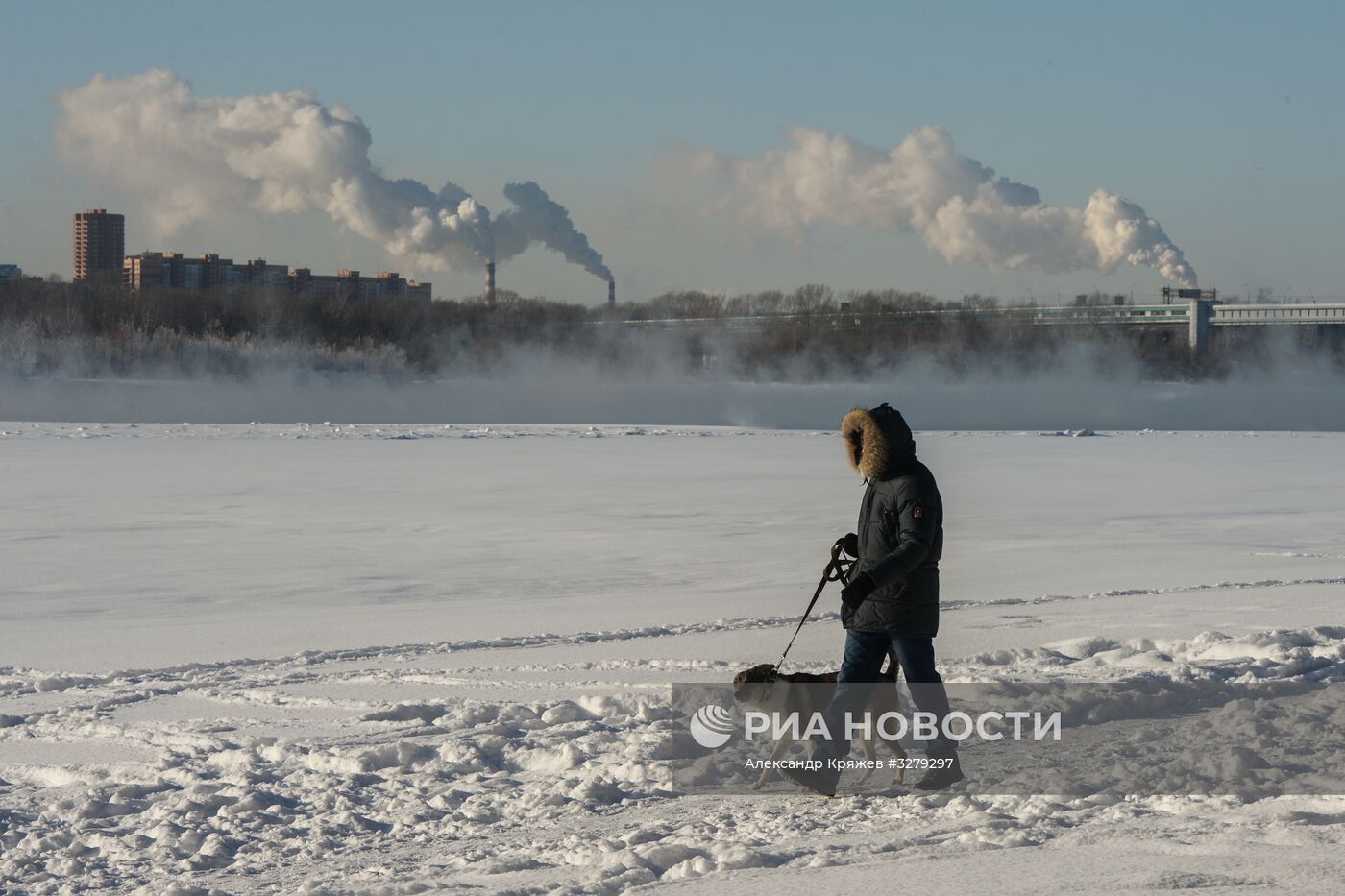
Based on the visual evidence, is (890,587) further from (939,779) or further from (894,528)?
(939,779)

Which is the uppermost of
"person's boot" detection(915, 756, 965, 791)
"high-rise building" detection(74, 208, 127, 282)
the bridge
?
"high-rise building" detection(74, 208, 127, 282)

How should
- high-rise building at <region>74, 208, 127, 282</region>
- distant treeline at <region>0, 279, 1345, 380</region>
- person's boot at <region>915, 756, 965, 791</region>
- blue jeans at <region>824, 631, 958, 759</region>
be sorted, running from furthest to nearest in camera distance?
high-rise building at <region>74, 208, 127, 282</region>, distant treeline at <region>0, 279, 1345, 380</region>, person's boot at <region>915, 756, 965, 791</region>, blue jeans at <region>824, 631, 958, 759</region>

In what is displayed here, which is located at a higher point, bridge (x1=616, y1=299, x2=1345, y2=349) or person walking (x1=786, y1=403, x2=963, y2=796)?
bridge (x1=616, y1=299, x2=1345, y2=349)

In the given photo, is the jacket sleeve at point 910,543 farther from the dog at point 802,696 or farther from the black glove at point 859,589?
the dog at point 802,696

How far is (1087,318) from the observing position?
84062 mm

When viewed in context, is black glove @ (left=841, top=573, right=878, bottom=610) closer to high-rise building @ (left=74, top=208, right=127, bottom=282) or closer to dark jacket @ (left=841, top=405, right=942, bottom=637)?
dark jacket @ (left=841, top=405, right=942, bottom=637)

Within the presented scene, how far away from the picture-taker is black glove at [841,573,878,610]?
4.64 metres

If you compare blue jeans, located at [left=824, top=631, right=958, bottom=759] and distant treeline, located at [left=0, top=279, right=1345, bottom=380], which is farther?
distant treeline, located at [left=0, top=279, right=1345, bottom=380]

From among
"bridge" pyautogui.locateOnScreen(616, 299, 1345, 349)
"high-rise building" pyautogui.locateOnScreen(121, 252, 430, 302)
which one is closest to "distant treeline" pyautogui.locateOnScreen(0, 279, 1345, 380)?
"bridge" pyautogui.locateOnScreen(616, 299, 1345, 349)

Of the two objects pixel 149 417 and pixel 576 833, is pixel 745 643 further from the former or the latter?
pixel 149 417

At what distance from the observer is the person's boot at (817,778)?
4.91m

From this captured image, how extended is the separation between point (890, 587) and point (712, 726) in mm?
1467

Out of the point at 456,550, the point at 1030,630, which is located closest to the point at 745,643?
the point at 1030,630

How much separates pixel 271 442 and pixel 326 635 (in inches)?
836
